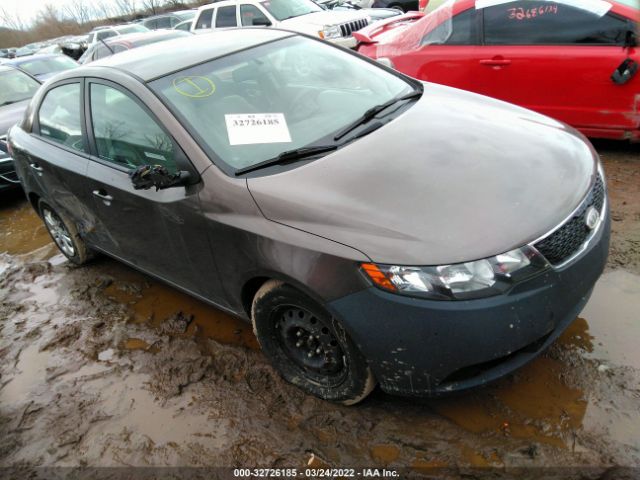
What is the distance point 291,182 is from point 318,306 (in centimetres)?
59

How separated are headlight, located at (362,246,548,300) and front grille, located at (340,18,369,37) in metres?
7.61

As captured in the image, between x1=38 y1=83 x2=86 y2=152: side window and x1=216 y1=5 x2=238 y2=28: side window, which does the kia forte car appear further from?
x1=216 y1=5 x2=238 y2=28: side window

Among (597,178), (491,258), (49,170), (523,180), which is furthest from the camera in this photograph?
(49,170)

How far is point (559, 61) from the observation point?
14.3ft

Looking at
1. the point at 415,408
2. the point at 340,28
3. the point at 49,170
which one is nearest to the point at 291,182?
the point at 415,408

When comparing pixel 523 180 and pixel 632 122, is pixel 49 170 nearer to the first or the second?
pixel 523 180

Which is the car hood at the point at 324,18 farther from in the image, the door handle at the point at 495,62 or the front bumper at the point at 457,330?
the front bumper at the point at 457,330

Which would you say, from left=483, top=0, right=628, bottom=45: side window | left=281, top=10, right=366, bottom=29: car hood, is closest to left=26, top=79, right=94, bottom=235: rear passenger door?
left=483, top=0, right=628, bottom=45: side window

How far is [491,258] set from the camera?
194 cm

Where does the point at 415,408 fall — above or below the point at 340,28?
below

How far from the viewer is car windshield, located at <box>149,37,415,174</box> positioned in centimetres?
261

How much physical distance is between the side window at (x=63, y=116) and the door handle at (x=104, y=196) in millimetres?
358

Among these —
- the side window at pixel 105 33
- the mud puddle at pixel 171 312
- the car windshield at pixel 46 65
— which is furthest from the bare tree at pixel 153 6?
the mud puddle at pixel 171 312

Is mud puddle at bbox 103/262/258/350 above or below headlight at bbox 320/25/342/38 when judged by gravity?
below
